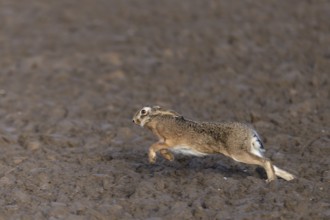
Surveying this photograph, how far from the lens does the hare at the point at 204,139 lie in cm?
661

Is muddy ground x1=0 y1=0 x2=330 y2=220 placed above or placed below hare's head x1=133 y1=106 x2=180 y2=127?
below

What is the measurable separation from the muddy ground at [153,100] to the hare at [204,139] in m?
0.21

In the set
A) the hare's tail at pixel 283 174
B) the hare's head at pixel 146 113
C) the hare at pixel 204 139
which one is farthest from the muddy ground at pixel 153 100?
the hare's head at pixel 146 113

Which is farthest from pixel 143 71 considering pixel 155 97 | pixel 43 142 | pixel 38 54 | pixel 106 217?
pixel 106 217

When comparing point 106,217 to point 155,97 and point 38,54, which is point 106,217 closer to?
point 155,97

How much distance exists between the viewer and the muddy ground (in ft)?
21.2

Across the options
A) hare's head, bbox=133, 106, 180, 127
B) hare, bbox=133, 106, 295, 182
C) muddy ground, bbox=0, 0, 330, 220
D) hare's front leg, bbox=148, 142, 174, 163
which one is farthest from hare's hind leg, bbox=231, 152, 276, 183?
hare's head, bbox=133, 106, 180, 127

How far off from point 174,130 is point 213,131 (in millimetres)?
400

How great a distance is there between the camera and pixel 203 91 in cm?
974

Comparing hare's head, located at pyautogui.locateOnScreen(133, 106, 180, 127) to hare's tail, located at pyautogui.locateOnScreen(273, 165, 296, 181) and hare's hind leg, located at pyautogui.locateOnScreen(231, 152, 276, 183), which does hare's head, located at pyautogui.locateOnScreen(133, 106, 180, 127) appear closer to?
hare's hind leg, located at pyautogui.locateOnScreen(231, 152, 276, 183)

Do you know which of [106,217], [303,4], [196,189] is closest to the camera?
[106,217]

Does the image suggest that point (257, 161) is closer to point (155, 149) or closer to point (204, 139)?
point (204, 139)

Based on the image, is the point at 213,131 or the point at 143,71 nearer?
the point at 213,131

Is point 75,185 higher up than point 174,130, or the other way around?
point 174,130
